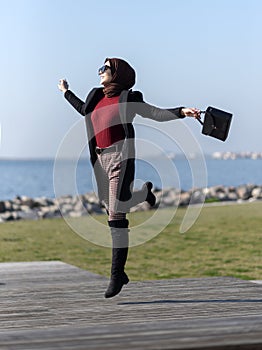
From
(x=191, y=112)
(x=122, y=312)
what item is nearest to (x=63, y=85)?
(x=191, y=112)

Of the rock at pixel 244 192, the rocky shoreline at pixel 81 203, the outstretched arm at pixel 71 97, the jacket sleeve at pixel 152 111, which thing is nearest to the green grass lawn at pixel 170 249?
the rocky shoreline at pixel 81 203

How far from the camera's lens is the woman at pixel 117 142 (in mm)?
6363

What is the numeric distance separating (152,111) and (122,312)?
5.09 feet

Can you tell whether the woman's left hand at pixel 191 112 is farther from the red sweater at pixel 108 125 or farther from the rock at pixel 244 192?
the rock at pixel 244 192

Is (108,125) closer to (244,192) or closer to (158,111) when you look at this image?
(158,111)

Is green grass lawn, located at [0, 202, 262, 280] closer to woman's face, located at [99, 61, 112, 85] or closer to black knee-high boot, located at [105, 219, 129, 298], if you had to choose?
black knee-high boot, located at [105, 219, 129, 298]

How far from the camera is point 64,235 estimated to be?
18.2 metres

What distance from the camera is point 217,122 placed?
609 cm

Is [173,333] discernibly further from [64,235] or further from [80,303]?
[64,235]

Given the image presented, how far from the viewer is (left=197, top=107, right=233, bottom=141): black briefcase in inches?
240

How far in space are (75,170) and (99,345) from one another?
205cm

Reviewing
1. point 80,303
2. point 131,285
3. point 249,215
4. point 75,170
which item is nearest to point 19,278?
point 131,285

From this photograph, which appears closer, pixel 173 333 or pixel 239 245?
pixel 173 333

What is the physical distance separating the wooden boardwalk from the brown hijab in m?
1.70
